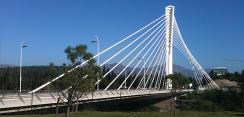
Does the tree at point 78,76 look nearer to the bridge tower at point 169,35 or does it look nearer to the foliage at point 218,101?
the foliage at point 218,101

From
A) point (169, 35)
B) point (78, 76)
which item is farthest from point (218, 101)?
point (78, 76)

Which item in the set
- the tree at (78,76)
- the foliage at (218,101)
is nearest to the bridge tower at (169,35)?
the foliage at (218,101)

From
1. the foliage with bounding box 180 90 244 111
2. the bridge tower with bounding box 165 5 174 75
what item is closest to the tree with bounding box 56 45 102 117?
the foliage with bounding box 180 90 244 111

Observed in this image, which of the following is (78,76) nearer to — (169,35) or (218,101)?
(169,35)

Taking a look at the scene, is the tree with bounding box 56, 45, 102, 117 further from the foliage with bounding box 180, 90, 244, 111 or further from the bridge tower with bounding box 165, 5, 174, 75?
the bridge tower with bounding box 165, 5, 174, 75

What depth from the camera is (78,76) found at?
2695cm

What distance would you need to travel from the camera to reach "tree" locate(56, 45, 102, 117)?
26.6 meters

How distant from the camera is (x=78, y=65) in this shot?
27328 mm

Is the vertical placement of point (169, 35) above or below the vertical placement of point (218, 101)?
above

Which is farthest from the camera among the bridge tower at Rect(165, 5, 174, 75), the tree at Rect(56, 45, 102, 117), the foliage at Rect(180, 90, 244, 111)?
the bridge tower at Rect(165, 5, 174, 75)

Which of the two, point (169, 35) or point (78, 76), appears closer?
point (78, 76)

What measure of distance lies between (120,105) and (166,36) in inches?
616

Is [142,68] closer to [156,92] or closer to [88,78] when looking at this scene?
[156,92]

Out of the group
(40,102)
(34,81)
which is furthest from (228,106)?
(40,102)
